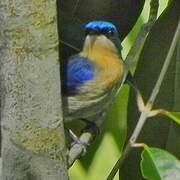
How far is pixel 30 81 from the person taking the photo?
84cm

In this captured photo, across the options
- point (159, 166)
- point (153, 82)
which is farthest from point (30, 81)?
point (153, 82)

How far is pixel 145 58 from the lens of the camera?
1352mm

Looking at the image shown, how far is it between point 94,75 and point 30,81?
423 millimetres

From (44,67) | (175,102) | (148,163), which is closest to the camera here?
(44,67)

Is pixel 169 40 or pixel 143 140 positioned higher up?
pixel 169 40

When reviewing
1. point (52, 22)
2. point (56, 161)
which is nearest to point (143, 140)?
point (56, 161)

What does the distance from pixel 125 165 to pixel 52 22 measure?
0.54 metres

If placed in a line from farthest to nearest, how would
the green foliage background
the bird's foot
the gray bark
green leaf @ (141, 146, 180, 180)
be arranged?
the green foliage background → the bird's foot → green leaf @ (141, 146, 180, 180) → the gray bark

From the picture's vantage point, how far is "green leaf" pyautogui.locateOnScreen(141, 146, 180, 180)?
1.02 meters

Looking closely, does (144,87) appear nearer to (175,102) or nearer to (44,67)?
(175,102)

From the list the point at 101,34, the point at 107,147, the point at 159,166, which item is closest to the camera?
the point at 159,166

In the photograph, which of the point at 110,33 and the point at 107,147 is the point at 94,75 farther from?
the point at 107,147

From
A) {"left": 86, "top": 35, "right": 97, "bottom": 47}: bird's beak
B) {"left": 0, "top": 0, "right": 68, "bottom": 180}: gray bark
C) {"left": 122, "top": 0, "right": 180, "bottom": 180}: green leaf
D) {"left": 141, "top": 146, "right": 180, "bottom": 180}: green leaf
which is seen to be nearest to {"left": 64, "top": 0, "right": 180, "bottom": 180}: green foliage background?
{"left": 122, "top": 0, "right": 180, "bottom": 180}: green leaf

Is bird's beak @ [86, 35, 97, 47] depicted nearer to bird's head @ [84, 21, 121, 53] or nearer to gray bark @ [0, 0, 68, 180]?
bird's head @ [84, 21, 121, 53]
